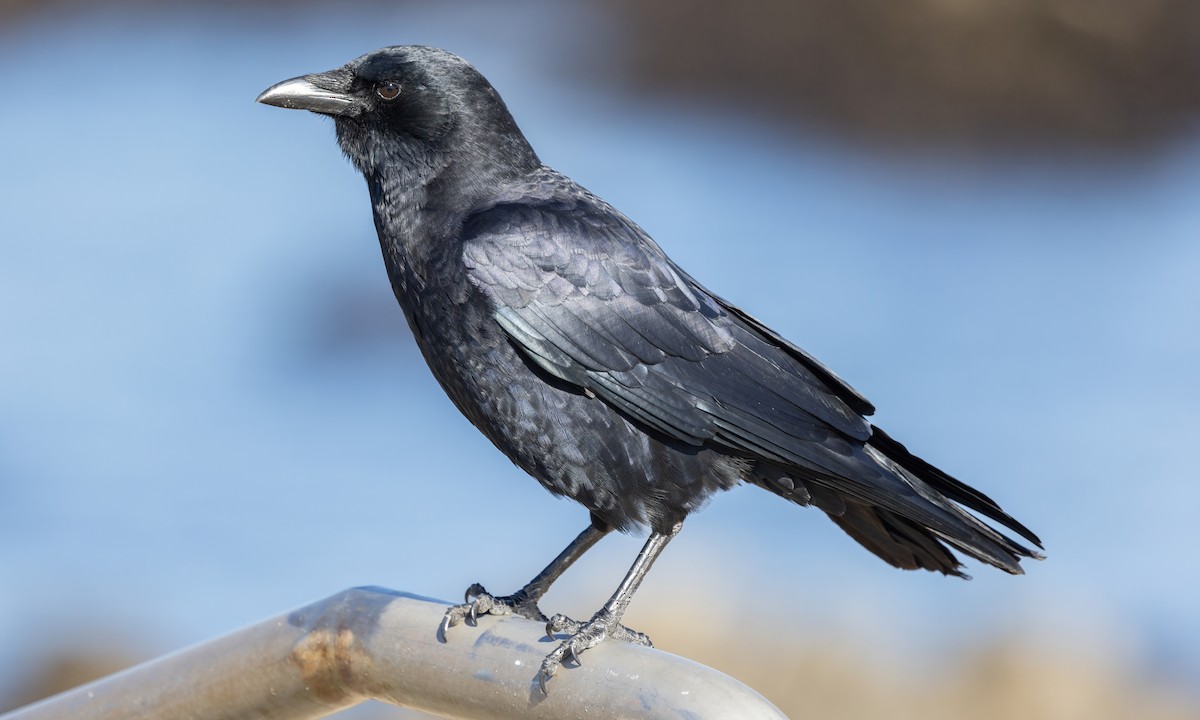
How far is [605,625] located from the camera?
7.04 ft

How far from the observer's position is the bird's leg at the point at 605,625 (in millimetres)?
1659

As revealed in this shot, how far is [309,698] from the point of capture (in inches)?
72.5

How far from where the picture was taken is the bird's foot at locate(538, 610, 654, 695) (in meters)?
1.63

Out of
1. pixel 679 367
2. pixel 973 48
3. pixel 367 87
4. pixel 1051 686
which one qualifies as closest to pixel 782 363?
pixel 679 367

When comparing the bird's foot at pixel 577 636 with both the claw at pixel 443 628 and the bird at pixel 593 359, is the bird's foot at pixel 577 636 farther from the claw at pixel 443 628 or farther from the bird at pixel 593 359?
the claw at pixel 443 628

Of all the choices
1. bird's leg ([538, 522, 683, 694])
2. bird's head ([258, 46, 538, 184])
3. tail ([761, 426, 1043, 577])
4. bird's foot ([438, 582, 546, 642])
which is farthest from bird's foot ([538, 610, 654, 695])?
bird's head ([258, 46, 538, 184])

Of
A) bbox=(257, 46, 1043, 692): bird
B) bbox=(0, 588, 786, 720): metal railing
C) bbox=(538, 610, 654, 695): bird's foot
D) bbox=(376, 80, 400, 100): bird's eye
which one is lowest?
bbox=(0, 588, 786, 720): metal railing

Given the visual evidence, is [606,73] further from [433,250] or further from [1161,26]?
[433,250]

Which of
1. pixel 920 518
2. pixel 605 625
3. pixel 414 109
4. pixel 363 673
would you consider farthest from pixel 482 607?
pixel 414 109

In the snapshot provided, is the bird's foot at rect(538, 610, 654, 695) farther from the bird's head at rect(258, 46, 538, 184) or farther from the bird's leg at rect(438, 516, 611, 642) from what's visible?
the bird's head at rect(258, 46, 538, 184)

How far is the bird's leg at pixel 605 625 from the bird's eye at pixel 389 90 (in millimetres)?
911

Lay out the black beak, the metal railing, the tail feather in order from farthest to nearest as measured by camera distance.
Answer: the black beak, the tail feather, the metal railing

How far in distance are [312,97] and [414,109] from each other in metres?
0.18

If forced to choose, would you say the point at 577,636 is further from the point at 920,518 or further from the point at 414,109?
the point at 414,109
